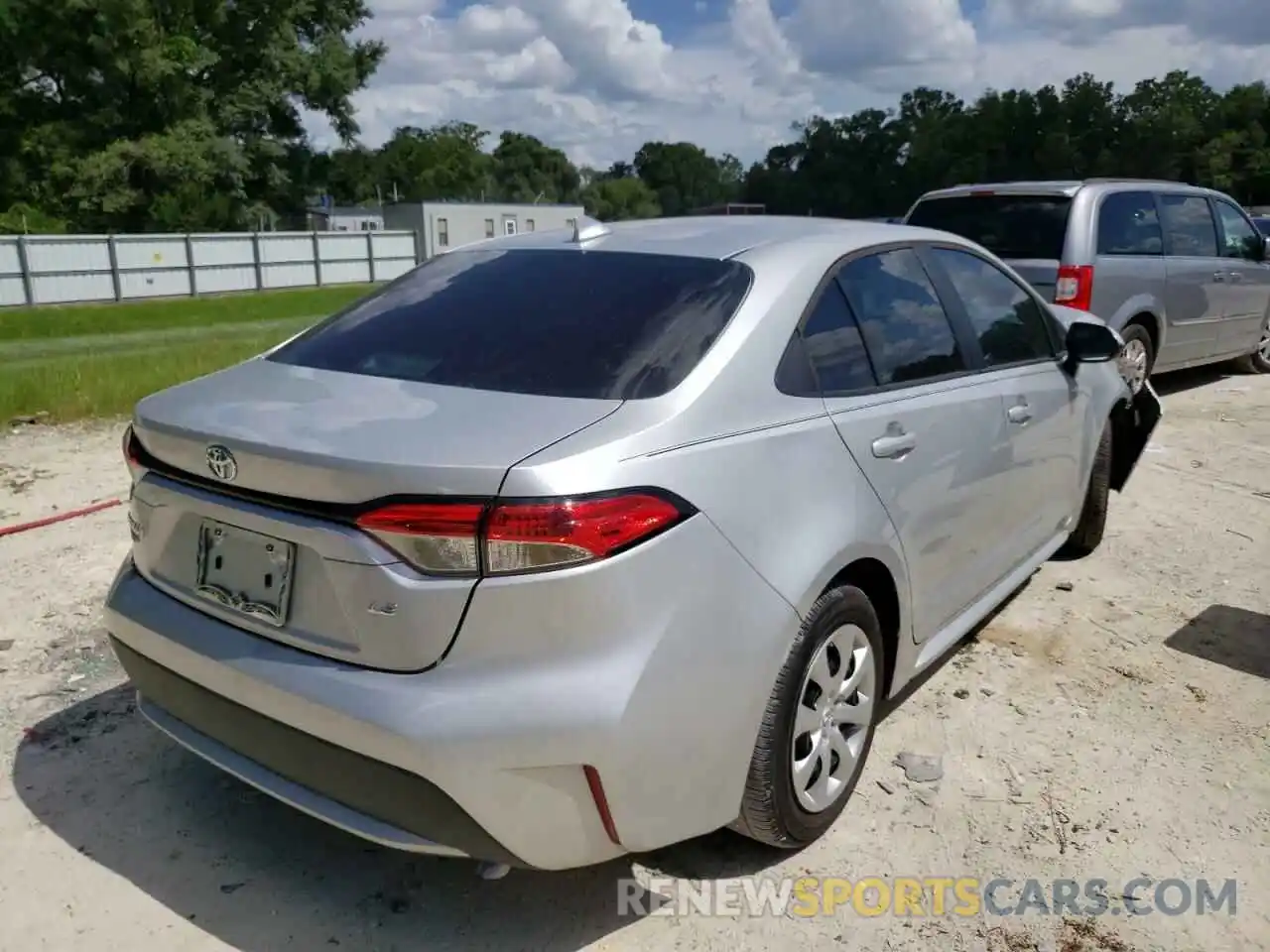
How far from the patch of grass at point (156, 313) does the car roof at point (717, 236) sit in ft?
66.1

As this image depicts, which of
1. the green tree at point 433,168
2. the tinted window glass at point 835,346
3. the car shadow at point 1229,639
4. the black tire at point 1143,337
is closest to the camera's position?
the tinted window glass at point 835,346

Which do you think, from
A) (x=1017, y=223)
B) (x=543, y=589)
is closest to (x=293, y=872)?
(x=543, y=589)

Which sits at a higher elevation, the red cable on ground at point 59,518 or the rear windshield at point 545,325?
the rear windshield at point 545,325

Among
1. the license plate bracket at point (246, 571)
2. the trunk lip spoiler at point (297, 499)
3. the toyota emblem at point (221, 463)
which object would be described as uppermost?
the toyota emblem at point (221, 463)

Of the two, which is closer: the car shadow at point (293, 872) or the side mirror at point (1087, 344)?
the car shadow at point (293, 872)

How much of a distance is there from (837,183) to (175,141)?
74.8 m

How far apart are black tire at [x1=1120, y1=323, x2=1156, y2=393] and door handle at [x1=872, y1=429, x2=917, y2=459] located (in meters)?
5.85

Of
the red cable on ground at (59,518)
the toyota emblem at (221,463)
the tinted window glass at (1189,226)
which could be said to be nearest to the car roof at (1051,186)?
the tinted window glass at (1189,226)

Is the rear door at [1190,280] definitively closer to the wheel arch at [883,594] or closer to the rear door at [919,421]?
the rear door at [919,421]

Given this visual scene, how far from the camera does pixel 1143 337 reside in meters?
8.48

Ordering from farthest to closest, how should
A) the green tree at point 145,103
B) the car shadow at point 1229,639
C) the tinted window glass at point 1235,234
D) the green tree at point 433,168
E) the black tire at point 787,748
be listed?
the green tree at point 433,168
the green tree at point 145,103
the tinted window glass at point 1235,234
the car shadow at point 1229,639
the black tire at point 787,748

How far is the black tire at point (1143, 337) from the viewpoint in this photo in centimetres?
823

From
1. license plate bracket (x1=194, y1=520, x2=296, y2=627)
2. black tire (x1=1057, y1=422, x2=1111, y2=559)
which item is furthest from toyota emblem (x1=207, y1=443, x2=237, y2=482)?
black tire (x1=1057, y1=422, x2=1111, y2=559)

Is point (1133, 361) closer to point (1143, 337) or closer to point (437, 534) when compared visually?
point (1143, 337)
